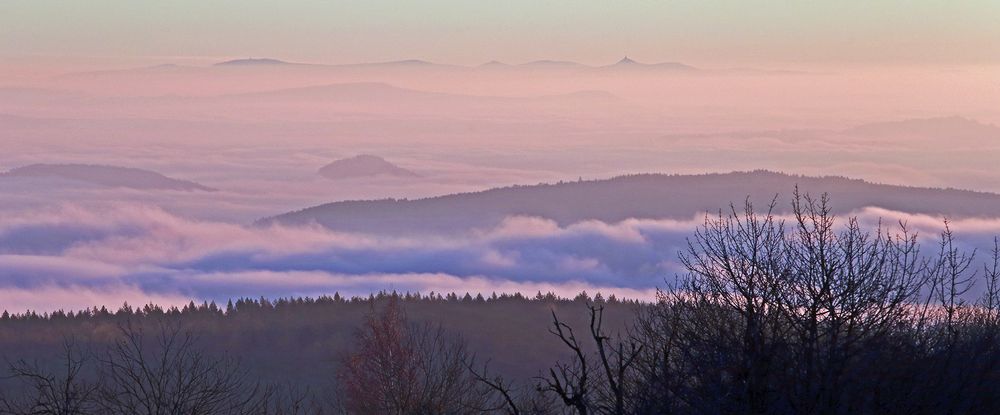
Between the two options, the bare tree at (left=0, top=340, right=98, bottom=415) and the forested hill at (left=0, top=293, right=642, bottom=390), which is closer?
the bare tree at (left=0, top=340, right=98, bottom=415)

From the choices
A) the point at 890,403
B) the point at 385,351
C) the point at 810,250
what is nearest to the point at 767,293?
the point at 810,250

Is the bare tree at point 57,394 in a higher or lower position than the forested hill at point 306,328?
lower

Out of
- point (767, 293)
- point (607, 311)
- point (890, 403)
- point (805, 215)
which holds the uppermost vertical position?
point (607, 311)

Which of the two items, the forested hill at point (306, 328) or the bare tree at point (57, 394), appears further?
the forested hill at point (306, 328)

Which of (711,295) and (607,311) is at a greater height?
(607,311)

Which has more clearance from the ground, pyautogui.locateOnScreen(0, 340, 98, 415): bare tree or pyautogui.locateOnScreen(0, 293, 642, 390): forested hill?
pyautogui.locateOnScreen(0, 293, 642, 390): forested hill

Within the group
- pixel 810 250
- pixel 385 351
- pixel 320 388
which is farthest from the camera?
pixel 320 388

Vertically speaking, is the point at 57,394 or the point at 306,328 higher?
the point at 306,328

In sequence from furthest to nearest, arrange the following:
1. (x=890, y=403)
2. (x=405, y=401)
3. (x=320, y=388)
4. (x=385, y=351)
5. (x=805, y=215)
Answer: (x=320, y=388), (x=385, y=351), (x=405, y=401), (x=805, y=215), (x=890, y=403)

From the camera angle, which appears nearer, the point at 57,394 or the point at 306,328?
the point at 57,394

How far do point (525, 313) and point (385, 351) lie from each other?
126 m

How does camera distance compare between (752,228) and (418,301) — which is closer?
(752,228)

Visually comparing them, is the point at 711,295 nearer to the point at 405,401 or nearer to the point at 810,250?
the point at 810,250

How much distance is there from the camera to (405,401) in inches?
1686
